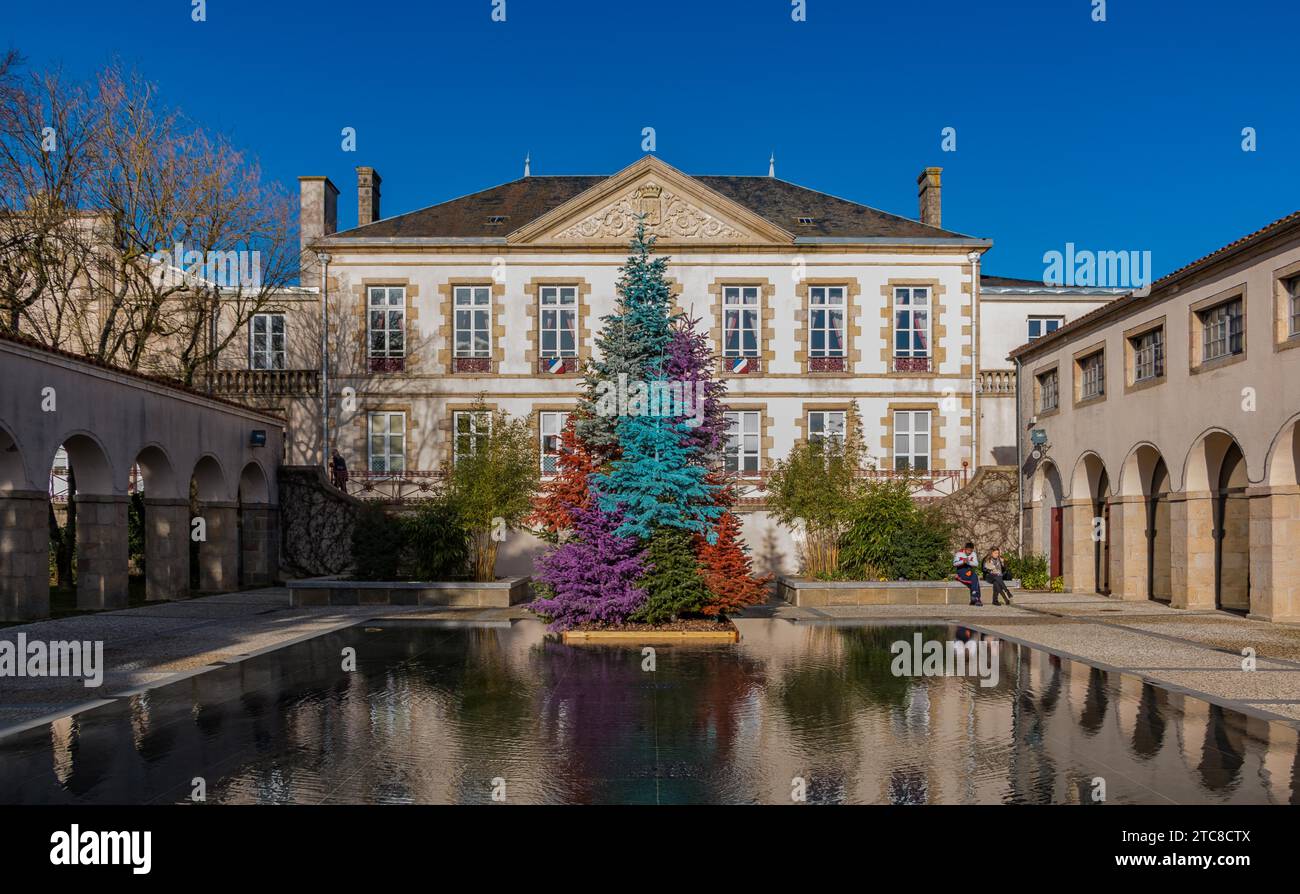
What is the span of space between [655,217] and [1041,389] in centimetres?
1277

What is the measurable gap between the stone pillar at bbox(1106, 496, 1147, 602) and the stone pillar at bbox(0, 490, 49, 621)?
22329 mm

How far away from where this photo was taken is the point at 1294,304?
18000 millimetres

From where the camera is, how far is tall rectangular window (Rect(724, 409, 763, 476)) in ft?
106

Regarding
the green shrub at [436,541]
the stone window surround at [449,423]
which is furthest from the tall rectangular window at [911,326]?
the green shrub at [436,541]

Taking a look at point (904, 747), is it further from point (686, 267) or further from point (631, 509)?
point (686, 267)

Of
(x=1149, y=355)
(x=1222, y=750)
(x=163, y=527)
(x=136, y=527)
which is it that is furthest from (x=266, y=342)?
(x=1222, y=750)

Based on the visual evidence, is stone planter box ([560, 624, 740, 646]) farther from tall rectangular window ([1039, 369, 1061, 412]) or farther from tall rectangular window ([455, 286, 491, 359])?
tall rectangular window ([455, 286, 491, 359])

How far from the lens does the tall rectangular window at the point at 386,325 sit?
32812 mm

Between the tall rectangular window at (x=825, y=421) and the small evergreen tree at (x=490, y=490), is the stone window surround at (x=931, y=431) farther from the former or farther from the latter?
the small evergreen tree at (x=490, y=490)

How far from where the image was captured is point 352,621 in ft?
63.6

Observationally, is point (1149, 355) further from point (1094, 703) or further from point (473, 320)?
point (473, 320)

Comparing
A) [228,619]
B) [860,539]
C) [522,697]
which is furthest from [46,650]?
[860,539]

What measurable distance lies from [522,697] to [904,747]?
431 centimetres

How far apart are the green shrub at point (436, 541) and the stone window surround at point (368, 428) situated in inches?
362
